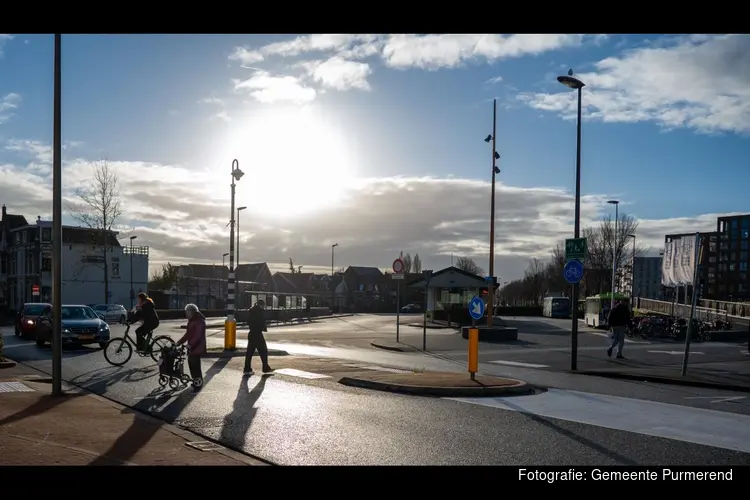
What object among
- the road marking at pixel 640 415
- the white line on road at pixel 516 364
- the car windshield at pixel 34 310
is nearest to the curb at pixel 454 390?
the road marking at pixel 640 415

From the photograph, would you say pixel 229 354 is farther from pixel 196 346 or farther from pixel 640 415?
pixel 640 415

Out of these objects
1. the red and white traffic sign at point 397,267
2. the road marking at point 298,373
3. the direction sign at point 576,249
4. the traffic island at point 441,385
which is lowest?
the road marking at point 298,373

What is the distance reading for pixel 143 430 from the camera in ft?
30.8

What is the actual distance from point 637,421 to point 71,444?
6934 millimetres

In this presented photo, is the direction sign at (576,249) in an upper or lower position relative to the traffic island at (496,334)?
upper

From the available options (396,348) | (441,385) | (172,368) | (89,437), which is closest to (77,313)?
(396,348)

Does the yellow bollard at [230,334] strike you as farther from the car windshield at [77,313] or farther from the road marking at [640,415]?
the road marking at [640,415]

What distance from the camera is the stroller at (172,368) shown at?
44.9ft

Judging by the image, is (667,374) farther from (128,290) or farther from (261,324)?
(128,290)

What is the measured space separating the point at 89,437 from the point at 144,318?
9.52 metres
